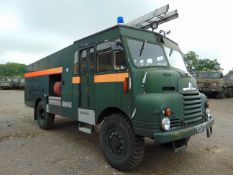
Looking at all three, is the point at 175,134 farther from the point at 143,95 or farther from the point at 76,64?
the point at 76,64

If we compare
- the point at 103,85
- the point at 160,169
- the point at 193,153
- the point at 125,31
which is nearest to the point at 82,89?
the point at 103,85

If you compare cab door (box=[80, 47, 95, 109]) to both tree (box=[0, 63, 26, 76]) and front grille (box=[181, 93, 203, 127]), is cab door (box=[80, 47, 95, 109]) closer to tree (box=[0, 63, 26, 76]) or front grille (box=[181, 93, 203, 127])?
front grille (box=[181, 93, 203, 127])

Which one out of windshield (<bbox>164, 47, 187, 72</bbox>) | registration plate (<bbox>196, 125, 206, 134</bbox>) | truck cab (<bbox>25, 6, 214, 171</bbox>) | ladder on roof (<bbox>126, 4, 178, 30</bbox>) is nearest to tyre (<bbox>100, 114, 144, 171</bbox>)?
truck cab (<bbox>25, 6, 214, 171</bbox>)

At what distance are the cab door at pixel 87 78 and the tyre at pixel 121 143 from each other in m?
0.80

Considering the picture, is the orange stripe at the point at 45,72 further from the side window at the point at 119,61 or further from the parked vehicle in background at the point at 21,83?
the parked vehicle in background at the point at 21,83

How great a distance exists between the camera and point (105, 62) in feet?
15.6

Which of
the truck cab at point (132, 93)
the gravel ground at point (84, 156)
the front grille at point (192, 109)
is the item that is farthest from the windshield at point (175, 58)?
the gravel ground at point (84, 156)

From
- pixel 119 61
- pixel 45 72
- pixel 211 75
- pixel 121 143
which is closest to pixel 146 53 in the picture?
pixel 119 61

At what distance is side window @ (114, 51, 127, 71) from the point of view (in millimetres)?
4281

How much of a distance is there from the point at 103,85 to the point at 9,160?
2.56m

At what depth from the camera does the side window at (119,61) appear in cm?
428

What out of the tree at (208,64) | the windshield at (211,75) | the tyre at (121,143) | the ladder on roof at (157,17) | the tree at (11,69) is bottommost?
the tyre at (121,143)

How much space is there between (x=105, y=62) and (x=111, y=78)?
415 mm

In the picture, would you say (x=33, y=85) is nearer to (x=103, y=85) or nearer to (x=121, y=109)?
(x=103, y=85)
